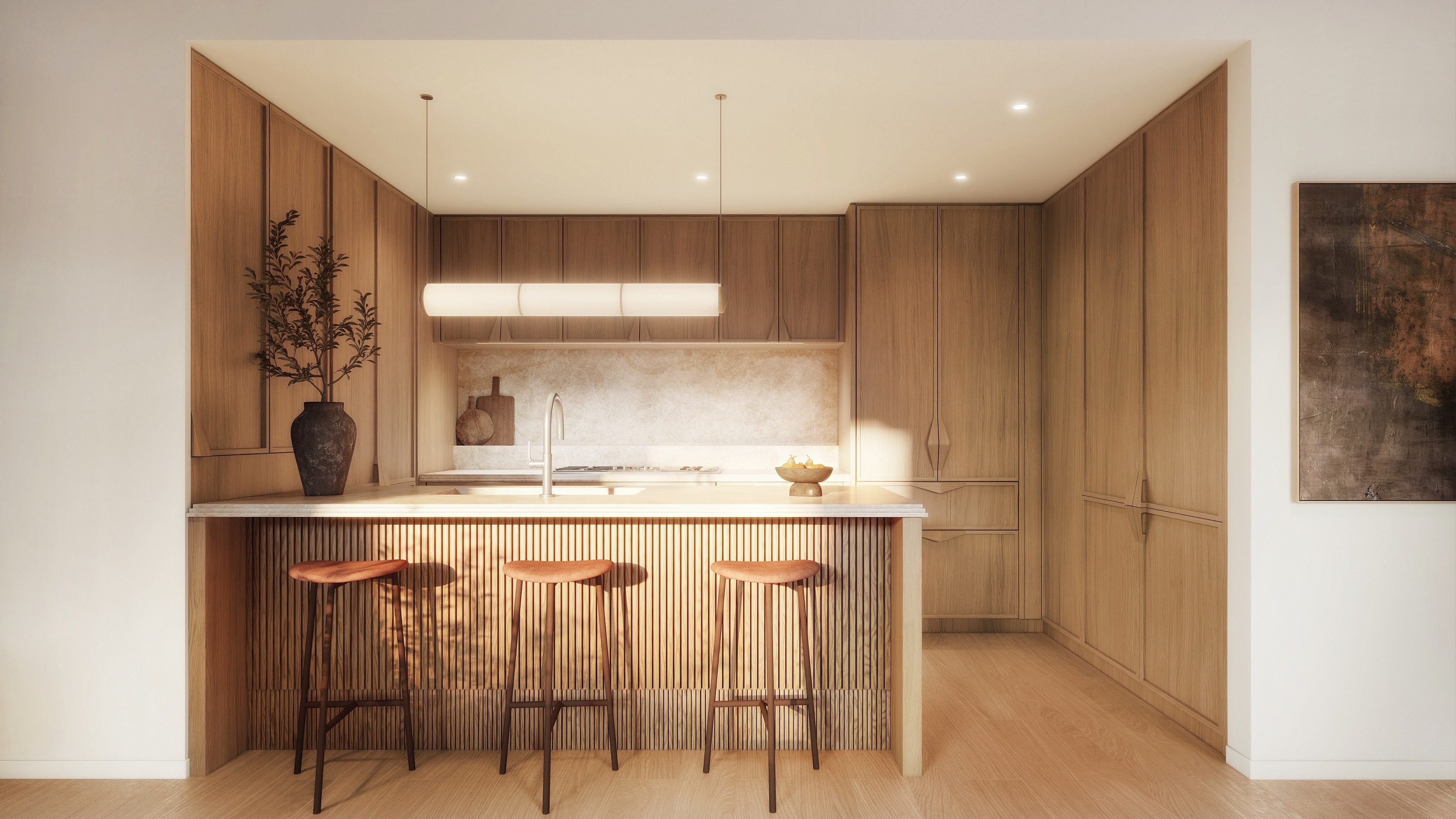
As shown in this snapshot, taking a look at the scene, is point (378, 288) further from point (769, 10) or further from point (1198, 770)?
point (1198, 770)

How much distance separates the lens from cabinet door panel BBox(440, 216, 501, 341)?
4859 millimetres

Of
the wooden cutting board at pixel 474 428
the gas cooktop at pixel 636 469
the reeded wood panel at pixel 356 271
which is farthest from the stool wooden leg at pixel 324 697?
the wooden cutting board at pixel 474 428

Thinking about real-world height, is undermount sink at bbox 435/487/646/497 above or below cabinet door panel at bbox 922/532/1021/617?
above

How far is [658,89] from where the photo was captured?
9.98 ft

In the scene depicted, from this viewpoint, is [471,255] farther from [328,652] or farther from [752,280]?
[328,652]

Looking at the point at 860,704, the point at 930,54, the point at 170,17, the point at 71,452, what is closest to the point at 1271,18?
the point at 930,54

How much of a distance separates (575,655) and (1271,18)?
347 cm

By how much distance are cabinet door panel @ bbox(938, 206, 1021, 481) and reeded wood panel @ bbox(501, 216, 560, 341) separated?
2.45 meters

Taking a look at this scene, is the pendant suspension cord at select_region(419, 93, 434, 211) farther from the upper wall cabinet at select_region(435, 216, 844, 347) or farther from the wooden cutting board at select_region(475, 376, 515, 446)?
the wooden cutting board at select_region(475, 376, 515, 446)

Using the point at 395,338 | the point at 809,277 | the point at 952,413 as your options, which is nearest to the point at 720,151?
the point at 809,277

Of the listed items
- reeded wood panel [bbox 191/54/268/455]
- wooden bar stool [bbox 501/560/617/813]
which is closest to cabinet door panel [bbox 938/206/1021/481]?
wooden bar stool [bbox 501/560/617/813]

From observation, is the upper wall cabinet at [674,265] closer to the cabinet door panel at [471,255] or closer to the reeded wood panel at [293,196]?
the cabinet door panel at [471,255]

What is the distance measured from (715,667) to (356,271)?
→ 2.77 metres

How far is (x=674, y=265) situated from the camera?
4.85m
